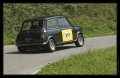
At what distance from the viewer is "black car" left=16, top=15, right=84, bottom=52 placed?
1602 cm

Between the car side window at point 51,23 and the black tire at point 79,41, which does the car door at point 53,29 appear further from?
the black tire at point 79,41

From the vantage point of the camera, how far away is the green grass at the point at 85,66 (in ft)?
33.3

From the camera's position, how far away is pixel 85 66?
1099 cm

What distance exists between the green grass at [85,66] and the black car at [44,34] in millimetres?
3512

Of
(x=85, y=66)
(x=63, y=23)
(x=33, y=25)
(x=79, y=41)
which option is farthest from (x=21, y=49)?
(x=85, y=66)

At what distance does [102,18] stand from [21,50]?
18728 millimetres

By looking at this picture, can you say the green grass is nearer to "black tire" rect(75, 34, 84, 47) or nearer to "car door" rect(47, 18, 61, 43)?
"car door" rect(47, 18, 61, 43)

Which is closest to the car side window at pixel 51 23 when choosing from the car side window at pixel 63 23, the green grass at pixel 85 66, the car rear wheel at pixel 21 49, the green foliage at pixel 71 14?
the car side window at pixel 63 23

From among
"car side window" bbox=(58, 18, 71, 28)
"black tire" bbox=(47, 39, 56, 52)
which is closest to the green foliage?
"car side window" bbox=(58, 18, 71, 28)

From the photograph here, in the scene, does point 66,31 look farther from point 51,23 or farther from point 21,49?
point 21,49

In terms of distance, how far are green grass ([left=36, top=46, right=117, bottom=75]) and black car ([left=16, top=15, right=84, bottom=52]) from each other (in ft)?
11.5

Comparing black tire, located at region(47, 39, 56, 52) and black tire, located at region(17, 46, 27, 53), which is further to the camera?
black tire, located at region(17, 46, 27, 53)

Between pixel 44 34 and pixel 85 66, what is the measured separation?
5.38m

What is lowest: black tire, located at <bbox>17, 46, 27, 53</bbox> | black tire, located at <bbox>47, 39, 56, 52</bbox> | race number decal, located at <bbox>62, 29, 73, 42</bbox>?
black tire, located at <bbox>17, 46, 27, 53</bbox>
